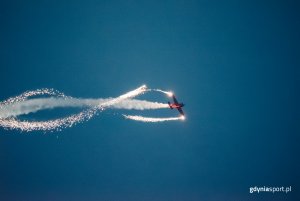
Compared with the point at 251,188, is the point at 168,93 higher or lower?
higher

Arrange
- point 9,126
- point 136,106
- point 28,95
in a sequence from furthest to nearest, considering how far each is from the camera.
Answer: point 136,106, point 28,95, point 9,126

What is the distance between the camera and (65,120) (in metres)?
41.2

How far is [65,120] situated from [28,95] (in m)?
5.91

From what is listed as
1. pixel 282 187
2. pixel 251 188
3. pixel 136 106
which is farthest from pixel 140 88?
pixel 282 187

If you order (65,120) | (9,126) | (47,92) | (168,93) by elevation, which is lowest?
(9,126)

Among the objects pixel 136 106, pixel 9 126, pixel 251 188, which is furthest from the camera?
pixel 251 188

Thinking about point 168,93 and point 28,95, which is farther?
point 168,93

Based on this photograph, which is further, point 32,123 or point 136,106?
point 136,106

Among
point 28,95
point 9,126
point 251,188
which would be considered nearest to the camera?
point 9,126

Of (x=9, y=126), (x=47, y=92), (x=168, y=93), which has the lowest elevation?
(x=9, y=126)

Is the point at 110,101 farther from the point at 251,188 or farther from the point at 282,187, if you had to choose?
the point at 282,187

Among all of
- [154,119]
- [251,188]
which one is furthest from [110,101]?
[251,188]

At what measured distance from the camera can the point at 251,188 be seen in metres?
56.1

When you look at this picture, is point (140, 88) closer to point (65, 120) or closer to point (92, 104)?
point (92, 104)
